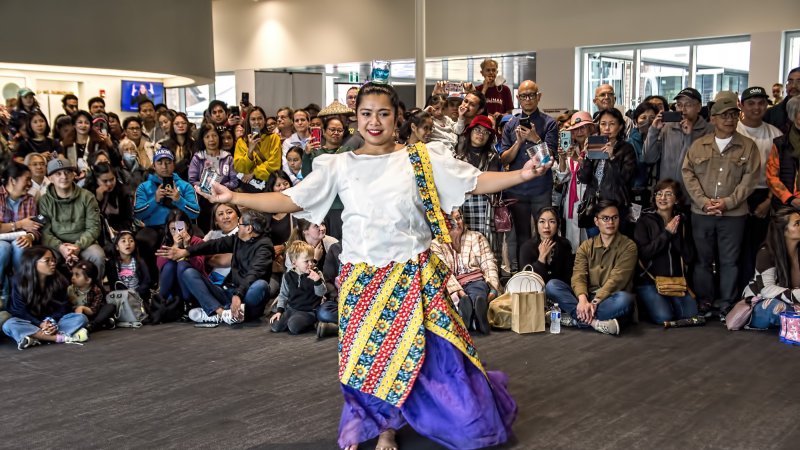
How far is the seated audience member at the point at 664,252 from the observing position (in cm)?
537

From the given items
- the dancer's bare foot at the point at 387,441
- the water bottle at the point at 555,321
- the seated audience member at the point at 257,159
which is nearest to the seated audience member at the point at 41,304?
the seated audience member at the point at 257,159

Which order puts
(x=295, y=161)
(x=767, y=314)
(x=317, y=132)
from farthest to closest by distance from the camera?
(x=317, y=132) < (x=295, y=161) < (x=767, y=314)

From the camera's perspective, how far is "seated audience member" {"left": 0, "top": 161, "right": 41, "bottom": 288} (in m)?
5.48

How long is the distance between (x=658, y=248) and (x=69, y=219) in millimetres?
4219

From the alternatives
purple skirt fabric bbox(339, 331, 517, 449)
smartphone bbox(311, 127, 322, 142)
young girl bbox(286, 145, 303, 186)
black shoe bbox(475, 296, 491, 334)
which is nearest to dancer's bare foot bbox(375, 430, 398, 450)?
purple skirt fabric bbox(339, 331, 517, 449)

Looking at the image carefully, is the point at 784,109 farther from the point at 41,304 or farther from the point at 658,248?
the point at 41,304

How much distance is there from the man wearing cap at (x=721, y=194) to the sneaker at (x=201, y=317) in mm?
3446

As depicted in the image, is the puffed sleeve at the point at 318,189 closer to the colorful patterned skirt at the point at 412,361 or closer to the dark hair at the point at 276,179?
the colorful patterned skirt at the point at 412,361

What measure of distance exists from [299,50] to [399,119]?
37.9ft

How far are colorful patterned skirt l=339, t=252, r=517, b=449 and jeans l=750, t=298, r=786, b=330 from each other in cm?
283

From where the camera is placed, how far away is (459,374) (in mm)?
3012

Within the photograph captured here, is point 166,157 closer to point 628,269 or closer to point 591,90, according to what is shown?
point 628,269

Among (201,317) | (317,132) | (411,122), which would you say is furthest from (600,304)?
(317,132)

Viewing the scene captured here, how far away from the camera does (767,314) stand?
5.12 meters
